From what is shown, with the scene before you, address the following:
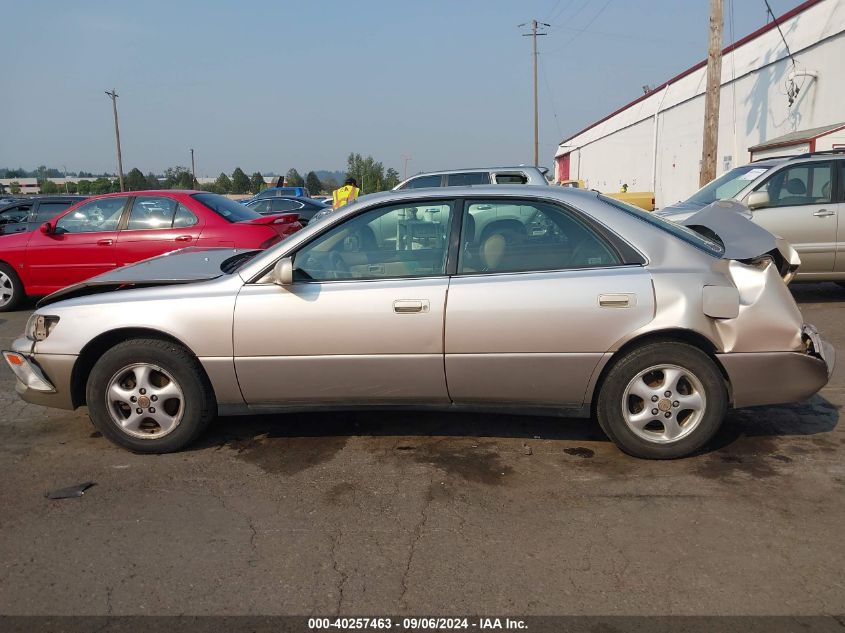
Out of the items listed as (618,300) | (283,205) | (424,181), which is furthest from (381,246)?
(283,205)

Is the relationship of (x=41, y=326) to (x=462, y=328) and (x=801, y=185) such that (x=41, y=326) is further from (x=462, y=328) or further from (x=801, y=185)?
(x=801, y=185)

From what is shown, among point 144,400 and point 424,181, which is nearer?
point 144,400

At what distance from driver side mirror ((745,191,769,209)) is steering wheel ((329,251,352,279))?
543cm

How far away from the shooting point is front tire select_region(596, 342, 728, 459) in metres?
3.68

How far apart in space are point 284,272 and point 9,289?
23.2 feet

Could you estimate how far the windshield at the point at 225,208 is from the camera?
847cm

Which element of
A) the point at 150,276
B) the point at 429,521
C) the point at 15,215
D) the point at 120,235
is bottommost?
the point at 429,521

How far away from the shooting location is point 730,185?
8875 mm

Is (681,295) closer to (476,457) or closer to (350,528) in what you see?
(476,457)

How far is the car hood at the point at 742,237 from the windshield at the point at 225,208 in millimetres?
5690

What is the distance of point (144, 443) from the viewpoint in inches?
159

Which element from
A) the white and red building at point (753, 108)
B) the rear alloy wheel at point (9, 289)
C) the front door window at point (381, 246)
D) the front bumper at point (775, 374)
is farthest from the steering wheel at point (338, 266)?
the white and red building at point (753, 108)

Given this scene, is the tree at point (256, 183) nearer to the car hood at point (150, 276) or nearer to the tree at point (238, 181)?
the tree at point (238, 181)

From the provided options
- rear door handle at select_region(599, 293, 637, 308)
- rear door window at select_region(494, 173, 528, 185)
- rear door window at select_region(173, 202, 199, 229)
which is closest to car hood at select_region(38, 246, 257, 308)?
rear door handle at select_region(599, 293, 637, 308)
